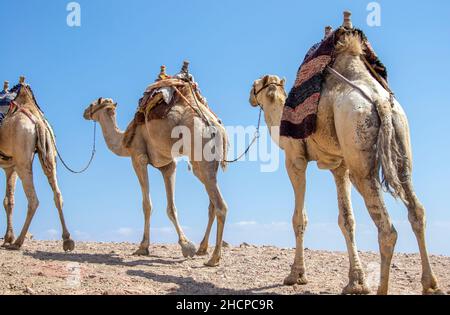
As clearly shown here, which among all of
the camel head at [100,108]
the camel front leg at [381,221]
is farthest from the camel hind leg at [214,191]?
the camel front leg at [381,221]

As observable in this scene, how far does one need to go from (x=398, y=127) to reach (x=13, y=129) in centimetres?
791

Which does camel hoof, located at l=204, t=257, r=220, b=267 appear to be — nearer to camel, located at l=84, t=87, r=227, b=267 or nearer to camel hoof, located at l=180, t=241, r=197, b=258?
camel, located at l=84, t=87, r=227, b=267

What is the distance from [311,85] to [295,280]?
8.64 feet

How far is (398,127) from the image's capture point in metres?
6.59

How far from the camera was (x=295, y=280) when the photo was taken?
7.99 metres

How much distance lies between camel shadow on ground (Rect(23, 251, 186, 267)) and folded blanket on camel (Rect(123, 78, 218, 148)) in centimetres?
262

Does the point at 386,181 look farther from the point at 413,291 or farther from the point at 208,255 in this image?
the point at 208,255

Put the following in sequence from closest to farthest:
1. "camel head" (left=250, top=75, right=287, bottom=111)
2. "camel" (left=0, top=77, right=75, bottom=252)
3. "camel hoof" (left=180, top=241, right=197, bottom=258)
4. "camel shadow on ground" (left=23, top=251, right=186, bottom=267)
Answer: "camel head" (left=250, top=75, right=287, bottom=111), "camel shadow on ground" (left=23, top=251, right=186, bottom=267), "camel hoof" (left=180, top=241, right=197, bottom=258), "camel" (left=0, top=77, right=75, bottom=252)

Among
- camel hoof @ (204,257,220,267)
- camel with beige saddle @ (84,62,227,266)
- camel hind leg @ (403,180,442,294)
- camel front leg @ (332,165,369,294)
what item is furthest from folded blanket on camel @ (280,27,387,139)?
camel hoof @ (204,257,220,267)

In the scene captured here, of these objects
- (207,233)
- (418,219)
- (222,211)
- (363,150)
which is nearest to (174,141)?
(222,211)

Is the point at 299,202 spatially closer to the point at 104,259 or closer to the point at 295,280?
the point at 295,280

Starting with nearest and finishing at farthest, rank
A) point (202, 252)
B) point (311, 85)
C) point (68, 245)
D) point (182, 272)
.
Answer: point (311, 85)
point (182, 272)
point (68, 245)
point (202, 252)

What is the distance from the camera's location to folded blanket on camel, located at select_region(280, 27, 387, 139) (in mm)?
7395
